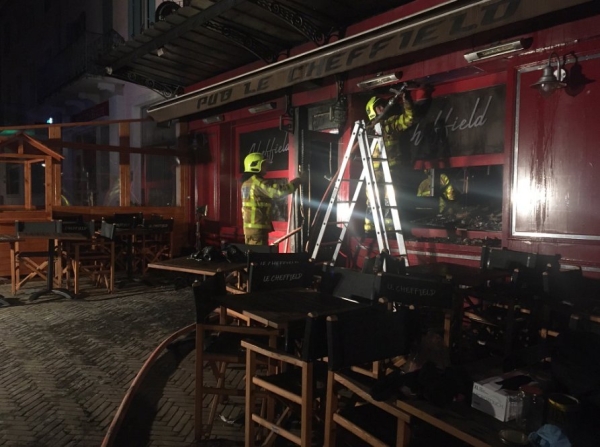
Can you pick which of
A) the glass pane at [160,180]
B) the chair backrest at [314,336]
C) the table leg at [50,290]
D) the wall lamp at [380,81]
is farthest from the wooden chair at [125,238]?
the chair backrest at [314,336]

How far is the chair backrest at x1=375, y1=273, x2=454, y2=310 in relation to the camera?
11.3 feet

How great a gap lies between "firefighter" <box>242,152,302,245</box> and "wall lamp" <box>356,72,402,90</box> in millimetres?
1743

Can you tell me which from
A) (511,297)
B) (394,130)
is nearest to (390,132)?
(394,130)

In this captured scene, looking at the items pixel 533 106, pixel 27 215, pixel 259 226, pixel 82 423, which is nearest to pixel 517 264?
pixel 533 106

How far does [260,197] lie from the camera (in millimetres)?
6984

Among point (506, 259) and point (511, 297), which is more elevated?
point (506, 259)

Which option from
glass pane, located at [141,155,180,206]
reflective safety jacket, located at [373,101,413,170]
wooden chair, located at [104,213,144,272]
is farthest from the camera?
glass pane, located at [141,155,180,206]

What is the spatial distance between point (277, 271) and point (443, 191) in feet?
13.5

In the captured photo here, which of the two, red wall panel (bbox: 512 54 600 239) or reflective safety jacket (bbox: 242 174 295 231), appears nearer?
red wall panel (bbox: 512 54 600 239)

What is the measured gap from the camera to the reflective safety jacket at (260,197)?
6.73m

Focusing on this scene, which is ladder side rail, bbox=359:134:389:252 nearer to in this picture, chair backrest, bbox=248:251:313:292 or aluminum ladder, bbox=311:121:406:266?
aluminum ladder, bbox=311:121:406:266

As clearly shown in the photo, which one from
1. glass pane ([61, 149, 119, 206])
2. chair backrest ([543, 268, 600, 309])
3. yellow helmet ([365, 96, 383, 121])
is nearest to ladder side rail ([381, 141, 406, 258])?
yellow helmet ([365, 96, 383, 121])

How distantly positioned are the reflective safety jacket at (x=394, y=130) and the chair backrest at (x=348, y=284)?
309cm

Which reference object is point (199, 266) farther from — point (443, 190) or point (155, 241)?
point (155, 241)
